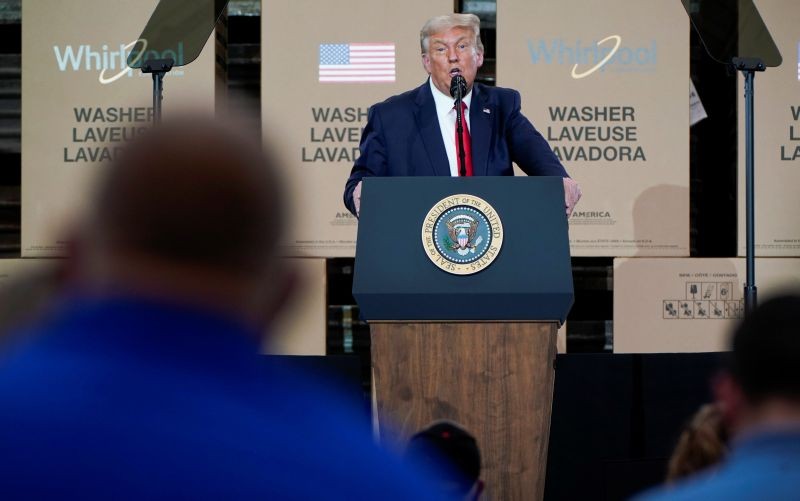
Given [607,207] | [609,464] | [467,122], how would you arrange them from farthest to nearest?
1. [607,207]
2. [467,122]
3. [609,464]

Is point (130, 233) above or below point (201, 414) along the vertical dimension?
above

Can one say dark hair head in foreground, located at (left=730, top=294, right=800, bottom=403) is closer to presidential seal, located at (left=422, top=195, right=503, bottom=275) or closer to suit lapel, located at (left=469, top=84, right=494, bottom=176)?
presidential seal, located at (left=422, top=195, right=503, bottom=275)

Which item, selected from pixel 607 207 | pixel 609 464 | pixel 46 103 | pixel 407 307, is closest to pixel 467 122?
pixel 407 307

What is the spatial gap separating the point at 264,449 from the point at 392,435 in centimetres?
227

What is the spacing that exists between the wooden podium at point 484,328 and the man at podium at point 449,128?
71 centimetres

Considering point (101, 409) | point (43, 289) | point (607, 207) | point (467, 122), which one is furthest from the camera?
point (607, 207)

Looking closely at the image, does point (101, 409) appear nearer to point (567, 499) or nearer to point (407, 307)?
point (407, 307)

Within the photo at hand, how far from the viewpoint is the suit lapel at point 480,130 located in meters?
3.80

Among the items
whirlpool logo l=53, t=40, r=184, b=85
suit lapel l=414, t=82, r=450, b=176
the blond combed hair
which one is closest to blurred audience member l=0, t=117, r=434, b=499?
suit lapel l=414, t=82, r=450, b=176

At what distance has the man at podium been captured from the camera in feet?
12.5

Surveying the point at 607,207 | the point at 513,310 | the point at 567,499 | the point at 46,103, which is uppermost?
the point at 46,103

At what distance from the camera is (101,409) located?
656 millimetres

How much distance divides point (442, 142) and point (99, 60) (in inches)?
108

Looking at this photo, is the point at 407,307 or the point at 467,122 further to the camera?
the point at 467,122
